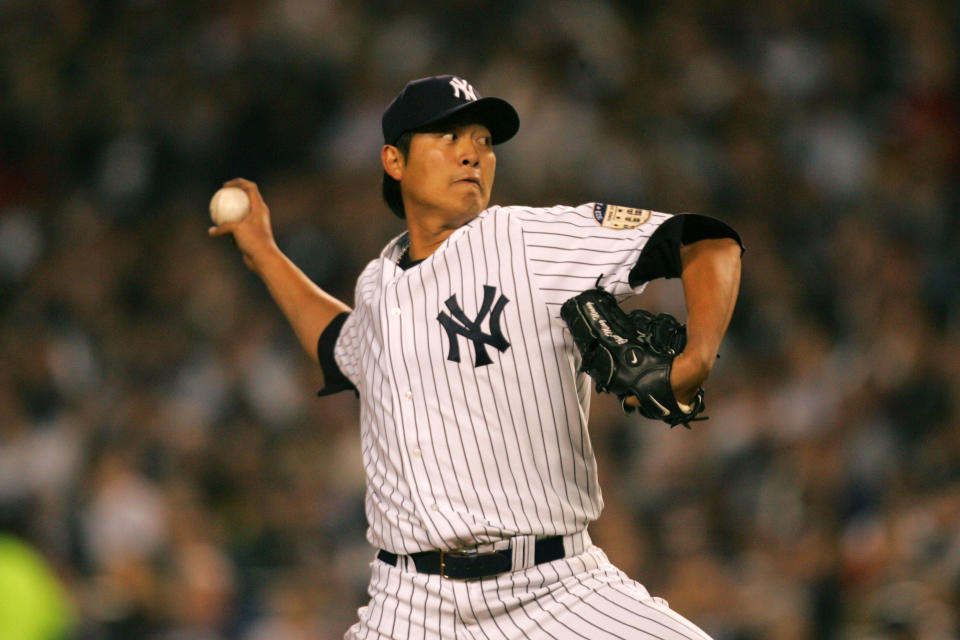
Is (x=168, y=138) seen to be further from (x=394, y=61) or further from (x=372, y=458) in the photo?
(x=372, y=458)

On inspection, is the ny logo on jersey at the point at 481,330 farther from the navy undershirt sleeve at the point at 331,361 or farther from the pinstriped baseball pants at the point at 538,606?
the navy undershirt sleeve at the point at 331,361

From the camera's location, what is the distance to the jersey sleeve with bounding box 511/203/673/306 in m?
2.24

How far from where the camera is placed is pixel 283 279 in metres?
3.08

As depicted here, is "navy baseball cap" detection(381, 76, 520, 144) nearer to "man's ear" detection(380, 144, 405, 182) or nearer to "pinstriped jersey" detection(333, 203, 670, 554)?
"man's ear" detection(380, 144, 405, 182)

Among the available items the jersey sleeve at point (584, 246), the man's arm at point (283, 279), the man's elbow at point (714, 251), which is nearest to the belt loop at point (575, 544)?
the jersey sleeve at point (584, 246)

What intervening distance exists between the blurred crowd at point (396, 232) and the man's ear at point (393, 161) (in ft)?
7.23

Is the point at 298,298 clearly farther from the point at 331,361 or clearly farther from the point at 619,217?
the point at 619,217

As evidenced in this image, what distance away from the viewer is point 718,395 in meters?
5.51

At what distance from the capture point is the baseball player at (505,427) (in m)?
2.25

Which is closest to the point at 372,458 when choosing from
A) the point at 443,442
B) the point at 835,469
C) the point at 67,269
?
the point at 443,442

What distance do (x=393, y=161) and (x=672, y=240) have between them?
81 centimetres

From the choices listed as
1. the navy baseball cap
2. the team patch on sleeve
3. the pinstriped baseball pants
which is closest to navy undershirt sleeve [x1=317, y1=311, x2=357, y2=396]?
the navy baseball cap

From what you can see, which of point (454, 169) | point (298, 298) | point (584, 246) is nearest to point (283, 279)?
point (298, 298)

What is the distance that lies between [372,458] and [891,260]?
154 inches
